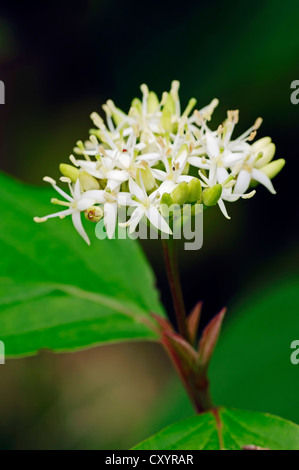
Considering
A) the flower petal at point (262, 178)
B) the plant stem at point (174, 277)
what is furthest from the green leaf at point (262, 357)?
the flower petal at point (262, 178)

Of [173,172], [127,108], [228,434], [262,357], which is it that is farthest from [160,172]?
[127,108]

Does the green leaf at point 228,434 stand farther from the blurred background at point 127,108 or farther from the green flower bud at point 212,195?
the blurred background at point 127,108

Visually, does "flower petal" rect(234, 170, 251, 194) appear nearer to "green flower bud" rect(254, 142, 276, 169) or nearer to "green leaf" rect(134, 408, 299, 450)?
"green flower bud" rect(254, 142, 276, 169)

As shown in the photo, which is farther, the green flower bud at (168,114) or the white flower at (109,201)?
the green flower bud at (168,114)

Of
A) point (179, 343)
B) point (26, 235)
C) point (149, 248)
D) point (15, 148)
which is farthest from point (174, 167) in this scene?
point (15, 148)

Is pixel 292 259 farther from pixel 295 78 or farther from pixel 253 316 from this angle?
pixel 295 78

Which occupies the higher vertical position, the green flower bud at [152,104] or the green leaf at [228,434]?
the green flower bud at [152,104]
